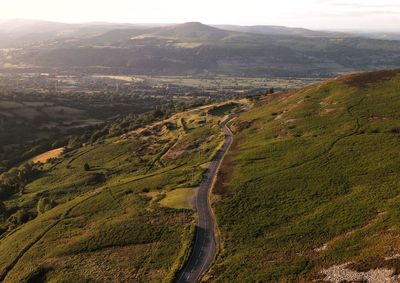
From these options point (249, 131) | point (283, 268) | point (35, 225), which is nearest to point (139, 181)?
point (35, 225)

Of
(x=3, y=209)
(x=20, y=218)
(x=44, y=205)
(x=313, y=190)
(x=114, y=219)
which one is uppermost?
(x=313, y=190)

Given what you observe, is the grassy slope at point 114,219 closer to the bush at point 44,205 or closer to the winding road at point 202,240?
the winding road at point 202,240

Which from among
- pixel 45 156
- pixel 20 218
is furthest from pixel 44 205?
pixel 45 156

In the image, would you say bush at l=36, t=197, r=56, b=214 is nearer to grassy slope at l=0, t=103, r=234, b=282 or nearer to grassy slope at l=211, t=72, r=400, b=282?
grassy slope at l=0, t=103, r=234, b=282

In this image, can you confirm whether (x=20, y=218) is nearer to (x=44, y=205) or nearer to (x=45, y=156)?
(x=44, y=205)

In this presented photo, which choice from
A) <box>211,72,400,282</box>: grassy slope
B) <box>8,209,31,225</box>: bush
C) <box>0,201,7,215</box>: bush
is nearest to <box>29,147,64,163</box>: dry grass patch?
<box>0,201,7,215</box>: bush
